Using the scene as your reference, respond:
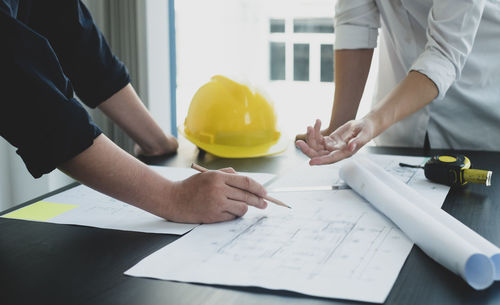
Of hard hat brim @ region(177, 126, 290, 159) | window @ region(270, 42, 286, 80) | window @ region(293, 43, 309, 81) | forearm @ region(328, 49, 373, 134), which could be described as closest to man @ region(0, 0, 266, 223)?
hard hat brim @ region(177, 126, 290, 159)

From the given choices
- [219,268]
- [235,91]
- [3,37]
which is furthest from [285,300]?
[235,91]

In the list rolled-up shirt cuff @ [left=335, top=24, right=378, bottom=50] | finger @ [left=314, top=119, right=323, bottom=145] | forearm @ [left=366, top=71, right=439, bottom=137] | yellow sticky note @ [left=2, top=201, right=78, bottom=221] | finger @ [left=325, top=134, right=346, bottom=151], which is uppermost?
rolled-up shirt cuff @ [left=335, top=24, right=378, bottom=50]

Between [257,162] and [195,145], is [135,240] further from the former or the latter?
[195,145]

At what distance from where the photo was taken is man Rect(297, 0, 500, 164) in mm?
1281

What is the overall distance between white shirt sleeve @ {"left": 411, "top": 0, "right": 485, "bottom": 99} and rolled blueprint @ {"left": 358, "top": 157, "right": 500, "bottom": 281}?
33 cm

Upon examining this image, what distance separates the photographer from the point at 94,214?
0.96 meters

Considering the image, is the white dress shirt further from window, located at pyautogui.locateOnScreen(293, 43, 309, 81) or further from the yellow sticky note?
window, located at pyautogui.locateOnScreen(293, 43, 309, 81)

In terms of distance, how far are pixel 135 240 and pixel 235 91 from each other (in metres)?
0.76

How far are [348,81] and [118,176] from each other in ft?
3.32

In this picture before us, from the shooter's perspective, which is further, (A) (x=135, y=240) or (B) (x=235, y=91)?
(B) (x=235, y=91)

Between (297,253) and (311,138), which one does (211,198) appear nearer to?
(297,253)

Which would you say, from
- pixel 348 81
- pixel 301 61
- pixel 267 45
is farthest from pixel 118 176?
pixel 267 45

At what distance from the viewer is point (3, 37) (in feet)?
2.43

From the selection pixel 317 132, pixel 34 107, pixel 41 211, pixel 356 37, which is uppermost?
pixel 356 37
